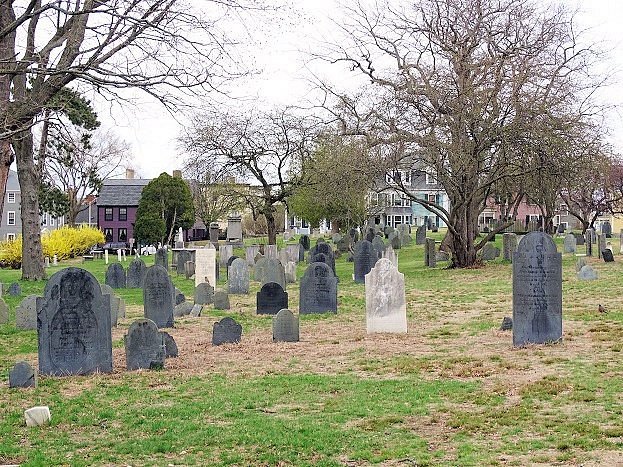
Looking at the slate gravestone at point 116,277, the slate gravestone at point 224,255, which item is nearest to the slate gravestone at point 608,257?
the slate gravestone at point 224,255

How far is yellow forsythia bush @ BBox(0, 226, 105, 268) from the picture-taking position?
41.3 metres

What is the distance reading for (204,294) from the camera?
1942cm

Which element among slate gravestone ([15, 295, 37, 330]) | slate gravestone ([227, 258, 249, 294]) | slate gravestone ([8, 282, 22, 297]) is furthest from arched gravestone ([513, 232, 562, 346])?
slate gravestone ([8, 282, 22, 297])

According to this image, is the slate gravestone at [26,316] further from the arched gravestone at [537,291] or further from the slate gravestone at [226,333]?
the arched gravestone at [537,291]

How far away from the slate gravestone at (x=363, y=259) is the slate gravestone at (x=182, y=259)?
7709 mm

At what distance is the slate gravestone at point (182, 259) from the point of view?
31953mm

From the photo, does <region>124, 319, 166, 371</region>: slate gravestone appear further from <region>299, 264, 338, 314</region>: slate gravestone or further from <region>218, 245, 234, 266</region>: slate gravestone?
<region>218, 245, 234, 266</region>: slate gravestone

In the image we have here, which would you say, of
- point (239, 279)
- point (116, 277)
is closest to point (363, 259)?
point (239, 279)

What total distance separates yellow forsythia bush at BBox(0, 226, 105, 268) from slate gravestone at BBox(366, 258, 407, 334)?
30.2 m

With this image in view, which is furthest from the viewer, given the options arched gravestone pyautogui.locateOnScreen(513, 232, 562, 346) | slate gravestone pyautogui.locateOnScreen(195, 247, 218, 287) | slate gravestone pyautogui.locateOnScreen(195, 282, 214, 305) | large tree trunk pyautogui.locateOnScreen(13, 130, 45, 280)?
large tree trunk pyautogui.locateOnScreen(13, 130, 45, 280)

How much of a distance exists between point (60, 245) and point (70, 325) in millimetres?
35617

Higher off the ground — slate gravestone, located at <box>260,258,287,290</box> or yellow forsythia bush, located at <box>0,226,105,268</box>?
yellow forsythia bush, located at <box>0,226,105,268</box>

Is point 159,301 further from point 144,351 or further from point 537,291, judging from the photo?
point 537,291

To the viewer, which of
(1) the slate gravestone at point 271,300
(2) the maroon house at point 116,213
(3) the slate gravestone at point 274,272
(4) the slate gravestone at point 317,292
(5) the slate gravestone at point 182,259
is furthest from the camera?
(2) the maroon house at point 116,213
